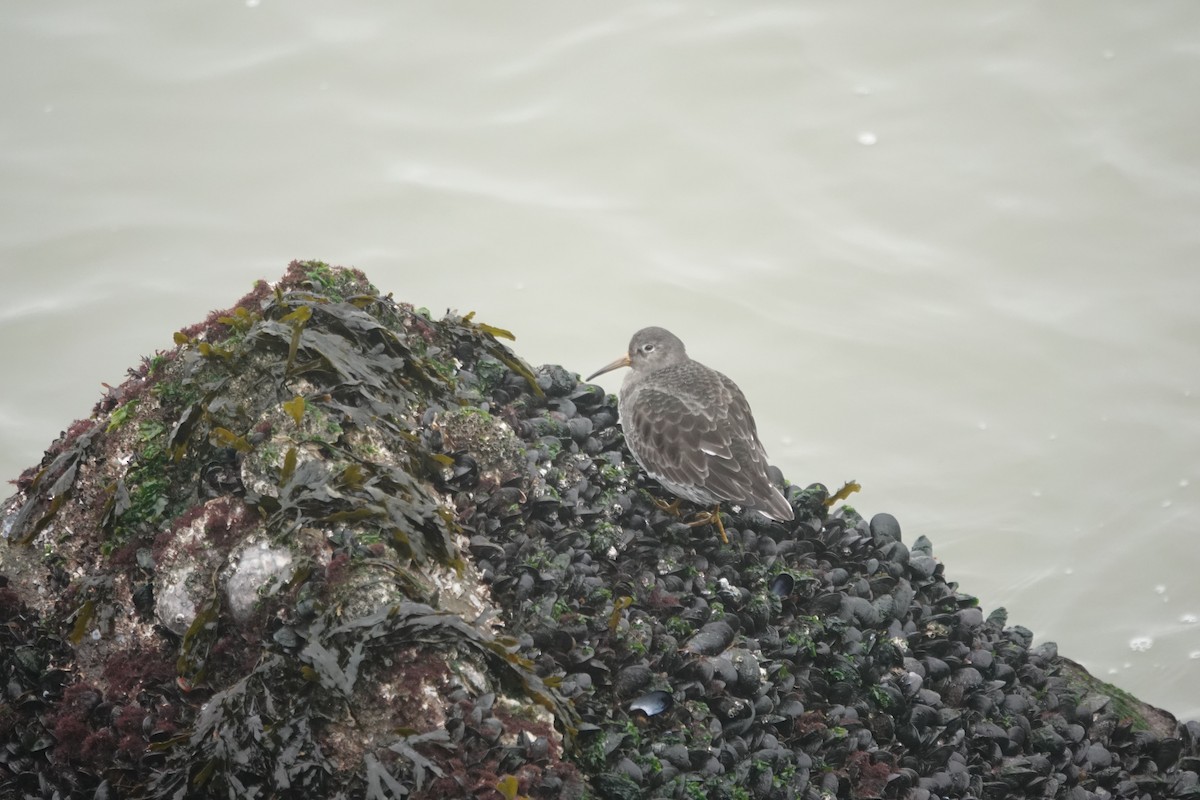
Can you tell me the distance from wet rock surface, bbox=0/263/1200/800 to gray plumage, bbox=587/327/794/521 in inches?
7.2

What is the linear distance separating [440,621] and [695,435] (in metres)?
2.63

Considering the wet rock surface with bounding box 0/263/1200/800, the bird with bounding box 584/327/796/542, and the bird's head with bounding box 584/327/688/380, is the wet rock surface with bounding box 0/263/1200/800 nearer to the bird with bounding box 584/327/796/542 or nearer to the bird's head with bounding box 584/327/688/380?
the bird with bounding box 584/327/796/542

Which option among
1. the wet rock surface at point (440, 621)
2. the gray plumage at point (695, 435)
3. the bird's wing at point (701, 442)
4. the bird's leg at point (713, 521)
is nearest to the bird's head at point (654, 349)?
the gray plumage at point (695, 435)

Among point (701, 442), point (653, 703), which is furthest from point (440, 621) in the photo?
point (701, 442)

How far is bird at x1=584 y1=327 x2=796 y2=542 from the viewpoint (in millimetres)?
5375

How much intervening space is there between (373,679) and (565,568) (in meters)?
1.08

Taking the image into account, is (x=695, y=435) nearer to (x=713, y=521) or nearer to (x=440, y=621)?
(x=713, y=521)

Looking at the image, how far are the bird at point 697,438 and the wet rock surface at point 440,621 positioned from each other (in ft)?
0.58

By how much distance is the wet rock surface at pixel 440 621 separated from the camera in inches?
Result: 140

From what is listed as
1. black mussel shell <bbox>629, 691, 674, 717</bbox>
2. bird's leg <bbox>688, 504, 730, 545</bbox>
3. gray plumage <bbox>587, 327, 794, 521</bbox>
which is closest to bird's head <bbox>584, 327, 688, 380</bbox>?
gray plumage <bbox>587, 327, 794, 521</bbox>

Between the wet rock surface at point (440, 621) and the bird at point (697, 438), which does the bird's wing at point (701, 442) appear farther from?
the wet rock surface at point (440, 621)

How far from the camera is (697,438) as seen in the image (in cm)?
588

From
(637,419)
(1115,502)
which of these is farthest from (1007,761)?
(1115,502)

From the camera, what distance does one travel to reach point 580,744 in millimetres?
3770
